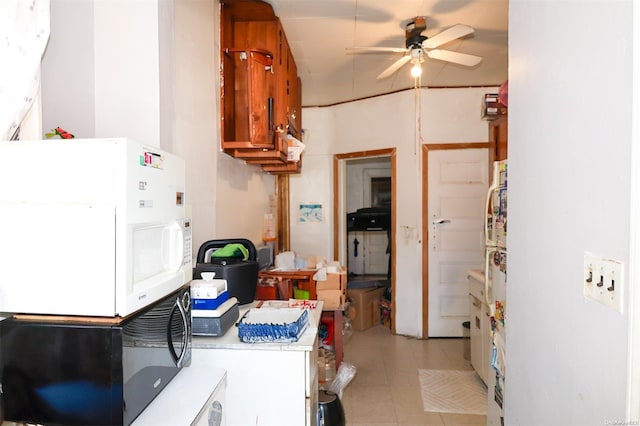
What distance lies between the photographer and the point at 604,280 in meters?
0.88

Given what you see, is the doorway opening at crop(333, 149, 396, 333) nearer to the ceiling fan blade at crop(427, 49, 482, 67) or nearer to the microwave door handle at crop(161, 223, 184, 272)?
the ceiling fan blade at crop(427, 49, 482, 67)

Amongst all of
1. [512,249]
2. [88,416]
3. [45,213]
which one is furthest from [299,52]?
[88,416]

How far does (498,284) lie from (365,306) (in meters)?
2.48

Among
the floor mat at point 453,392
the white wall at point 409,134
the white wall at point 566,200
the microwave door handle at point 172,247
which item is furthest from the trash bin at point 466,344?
the microwave door handle at point 172,247

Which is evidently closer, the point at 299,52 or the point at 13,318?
the point at 13,318

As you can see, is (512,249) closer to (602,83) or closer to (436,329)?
(602,83)

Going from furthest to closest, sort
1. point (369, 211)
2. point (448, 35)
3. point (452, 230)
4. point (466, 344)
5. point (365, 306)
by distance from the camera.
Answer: point (369, 211) < point (365, 306) < point (452, 230) < point (466, 344) < point (448, 35)

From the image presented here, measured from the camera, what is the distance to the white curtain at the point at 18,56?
109cm

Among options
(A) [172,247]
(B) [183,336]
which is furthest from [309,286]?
(A) [172,247]

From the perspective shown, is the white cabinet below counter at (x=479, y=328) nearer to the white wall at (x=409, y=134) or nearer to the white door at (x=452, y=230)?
the white door at (x=452, y=230)

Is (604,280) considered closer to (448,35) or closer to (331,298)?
(448,35)

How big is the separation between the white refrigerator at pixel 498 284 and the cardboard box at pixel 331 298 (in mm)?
1171

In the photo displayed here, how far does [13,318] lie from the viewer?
102 centimetres

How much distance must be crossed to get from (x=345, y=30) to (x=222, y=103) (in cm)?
108
